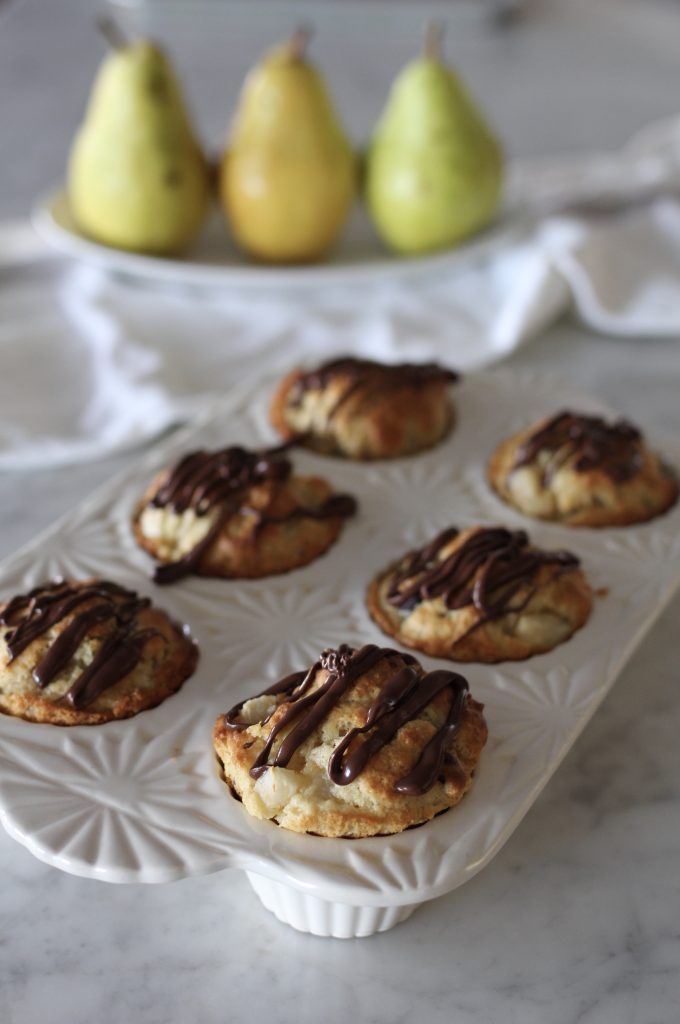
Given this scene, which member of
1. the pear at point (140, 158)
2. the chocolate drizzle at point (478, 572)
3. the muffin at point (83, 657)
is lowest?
the chocolate drizzle at point (478, 572)

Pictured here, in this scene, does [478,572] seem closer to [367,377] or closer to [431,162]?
[367,377]

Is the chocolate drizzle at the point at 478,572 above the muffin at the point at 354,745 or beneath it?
beneath

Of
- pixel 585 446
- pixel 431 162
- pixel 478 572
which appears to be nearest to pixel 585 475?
pixel 585 446

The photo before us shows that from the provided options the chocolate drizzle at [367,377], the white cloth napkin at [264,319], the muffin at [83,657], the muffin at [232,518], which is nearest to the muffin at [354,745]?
the muffin at [83,657]

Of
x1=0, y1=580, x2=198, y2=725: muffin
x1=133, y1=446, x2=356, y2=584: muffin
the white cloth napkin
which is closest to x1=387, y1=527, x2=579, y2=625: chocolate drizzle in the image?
x1=133, y1=446, x2=356, y2=584: muffin

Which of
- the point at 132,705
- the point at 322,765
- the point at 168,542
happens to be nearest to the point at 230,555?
the point at 168,542

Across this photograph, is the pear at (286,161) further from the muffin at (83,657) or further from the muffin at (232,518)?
the muffin at (83,657)
